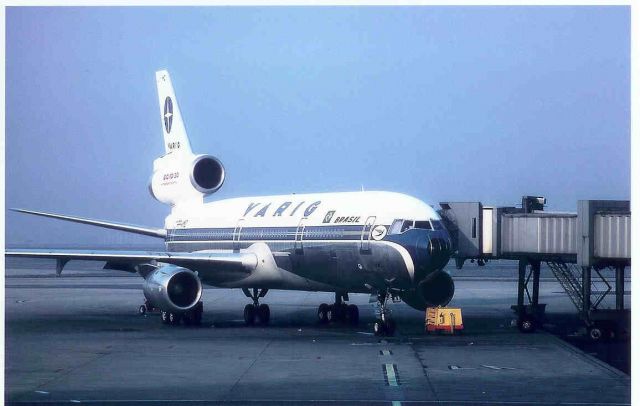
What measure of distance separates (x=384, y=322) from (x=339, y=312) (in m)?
5.50

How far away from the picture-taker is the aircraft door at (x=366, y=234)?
28203 millimetres

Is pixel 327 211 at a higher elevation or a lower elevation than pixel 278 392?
higher

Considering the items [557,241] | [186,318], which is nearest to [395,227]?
[557,241]

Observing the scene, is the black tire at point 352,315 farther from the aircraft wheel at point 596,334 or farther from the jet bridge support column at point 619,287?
the jet bridge support column at point 619,287

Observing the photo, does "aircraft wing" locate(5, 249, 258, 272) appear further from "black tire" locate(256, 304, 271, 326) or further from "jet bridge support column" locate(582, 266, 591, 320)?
"jet bridge support column" locate(582, 266, 591, 320)

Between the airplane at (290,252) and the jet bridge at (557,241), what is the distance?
5.47 feet

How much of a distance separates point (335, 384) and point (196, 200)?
68.1 feet

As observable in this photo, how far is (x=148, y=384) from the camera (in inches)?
736

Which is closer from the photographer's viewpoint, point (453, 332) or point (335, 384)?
point (335, 384)
